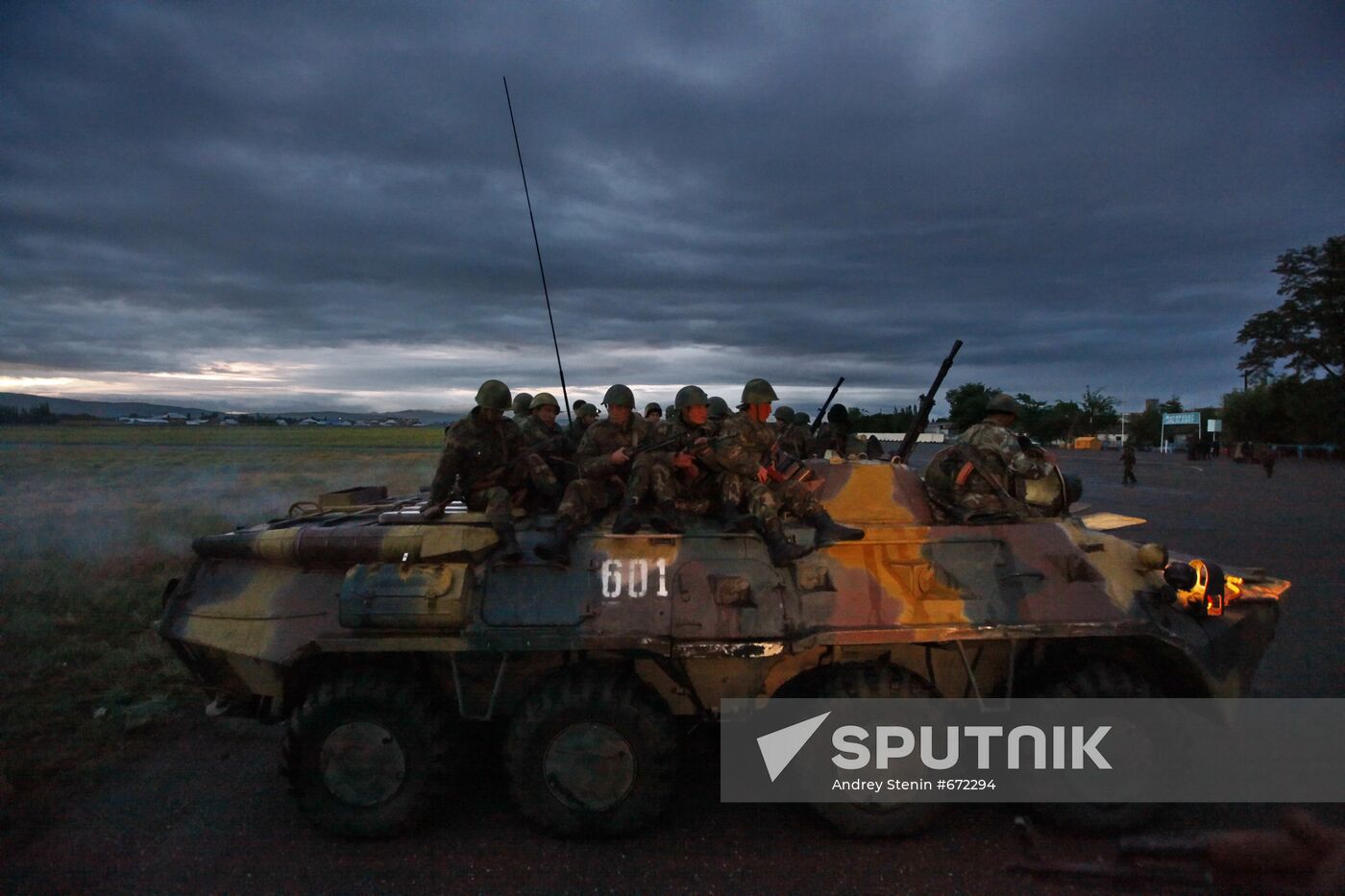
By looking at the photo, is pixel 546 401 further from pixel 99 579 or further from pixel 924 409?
pixel 99 579

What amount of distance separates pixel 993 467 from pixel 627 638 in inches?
115

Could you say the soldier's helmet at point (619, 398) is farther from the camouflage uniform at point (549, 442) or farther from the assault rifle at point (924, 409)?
the assault rifle at point (924, 409)

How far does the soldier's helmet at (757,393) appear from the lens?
633cm

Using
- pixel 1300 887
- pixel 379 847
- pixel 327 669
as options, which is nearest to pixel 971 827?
pixel 1300 887

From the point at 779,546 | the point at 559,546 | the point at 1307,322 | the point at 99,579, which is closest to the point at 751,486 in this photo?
the point at 779,546

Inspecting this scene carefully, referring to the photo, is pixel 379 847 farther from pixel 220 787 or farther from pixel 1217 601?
pixel 1217 601

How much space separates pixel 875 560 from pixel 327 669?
3.50 m

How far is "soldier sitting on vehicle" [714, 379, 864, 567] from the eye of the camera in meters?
5.34

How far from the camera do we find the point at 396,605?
5102 millimetres

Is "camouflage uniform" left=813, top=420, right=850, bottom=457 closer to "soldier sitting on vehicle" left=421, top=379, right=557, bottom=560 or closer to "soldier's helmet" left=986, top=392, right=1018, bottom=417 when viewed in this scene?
"soldier's helmet" left=986, top=392, right=1018, bottom=417

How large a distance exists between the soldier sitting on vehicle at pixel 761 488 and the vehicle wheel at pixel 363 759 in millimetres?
2335

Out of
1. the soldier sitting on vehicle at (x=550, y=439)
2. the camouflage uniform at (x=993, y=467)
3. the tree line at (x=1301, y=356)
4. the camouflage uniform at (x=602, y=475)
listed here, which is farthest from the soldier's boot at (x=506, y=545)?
the tree line at (x=1301, y=356)

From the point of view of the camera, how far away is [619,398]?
6.60 m

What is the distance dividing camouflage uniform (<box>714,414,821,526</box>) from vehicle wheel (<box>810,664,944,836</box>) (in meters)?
1.10
